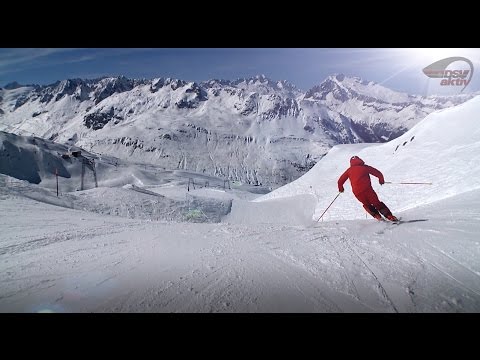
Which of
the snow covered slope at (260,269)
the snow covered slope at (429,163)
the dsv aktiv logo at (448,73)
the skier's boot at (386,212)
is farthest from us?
the snow covered slope at (429,163)

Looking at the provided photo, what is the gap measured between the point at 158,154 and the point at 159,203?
114809 mm

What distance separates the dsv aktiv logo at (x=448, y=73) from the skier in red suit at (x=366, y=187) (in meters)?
2.16

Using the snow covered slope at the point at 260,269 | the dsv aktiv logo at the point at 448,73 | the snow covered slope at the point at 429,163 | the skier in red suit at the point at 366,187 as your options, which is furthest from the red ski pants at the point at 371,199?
the dsv aktiv logo at the point at 448,73

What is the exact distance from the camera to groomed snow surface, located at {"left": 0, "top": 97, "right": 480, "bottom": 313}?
4.52 m

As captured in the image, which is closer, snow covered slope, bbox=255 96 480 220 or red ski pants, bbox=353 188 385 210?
red ski pants, bbox=353 188 385 210

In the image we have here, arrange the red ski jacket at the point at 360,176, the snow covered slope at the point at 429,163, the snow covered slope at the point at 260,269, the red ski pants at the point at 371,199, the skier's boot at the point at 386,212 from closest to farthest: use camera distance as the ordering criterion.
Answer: the snow covered slope at the point at 260,269 → the skier's boot at the point at 386,212 → the red ski pants at the point at 371,199 → the red ski jacket at the point at 360,176 → the snow covered slope at the point at 429,163

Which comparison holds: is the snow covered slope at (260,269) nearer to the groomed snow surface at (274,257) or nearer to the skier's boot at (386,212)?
the groomed snow surface at (274,257)

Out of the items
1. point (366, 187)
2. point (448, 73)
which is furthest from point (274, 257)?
point (448, 73)

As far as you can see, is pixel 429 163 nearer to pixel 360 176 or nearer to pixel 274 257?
pixel 360 176

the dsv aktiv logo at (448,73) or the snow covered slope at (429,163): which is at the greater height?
the dsv aktiv logo at (448,73)

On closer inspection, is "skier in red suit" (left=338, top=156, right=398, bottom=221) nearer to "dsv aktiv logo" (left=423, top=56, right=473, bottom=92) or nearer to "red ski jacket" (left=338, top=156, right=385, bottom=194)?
"red ski jacket" (left=338, top=156, right=385, bottom=194)

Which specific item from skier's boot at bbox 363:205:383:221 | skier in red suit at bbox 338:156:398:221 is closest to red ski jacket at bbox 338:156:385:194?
skier in red suit at bbox 338:156:398:221

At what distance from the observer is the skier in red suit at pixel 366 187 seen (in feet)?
23.5

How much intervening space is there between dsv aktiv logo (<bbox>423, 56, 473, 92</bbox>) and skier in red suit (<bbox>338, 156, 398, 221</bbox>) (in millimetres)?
2162
